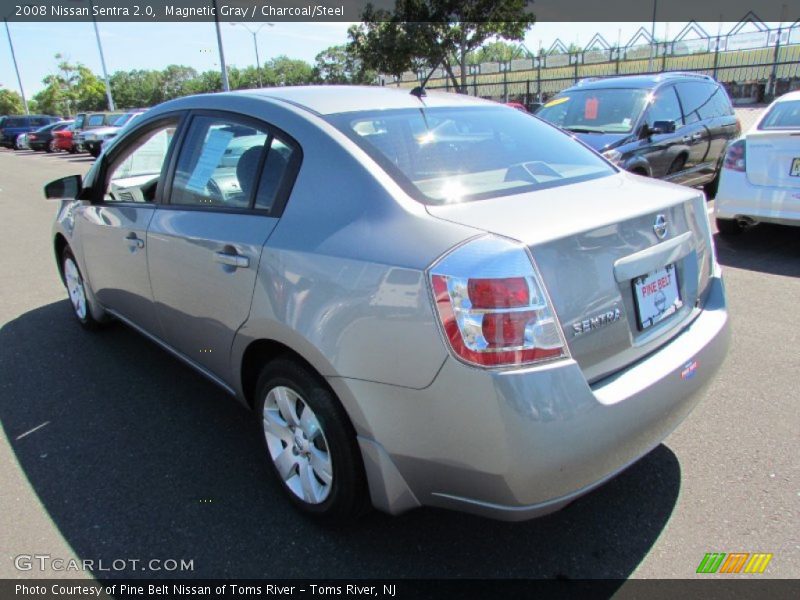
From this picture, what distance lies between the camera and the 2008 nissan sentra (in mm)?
1824

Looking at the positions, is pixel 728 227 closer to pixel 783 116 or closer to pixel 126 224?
pixel 783 116

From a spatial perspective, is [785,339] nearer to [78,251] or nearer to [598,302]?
[598,302]

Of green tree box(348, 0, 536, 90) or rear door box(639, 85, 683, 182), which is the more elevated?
green tree box(348, 0, 536, 90)

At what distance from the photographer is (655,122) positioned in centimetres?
676

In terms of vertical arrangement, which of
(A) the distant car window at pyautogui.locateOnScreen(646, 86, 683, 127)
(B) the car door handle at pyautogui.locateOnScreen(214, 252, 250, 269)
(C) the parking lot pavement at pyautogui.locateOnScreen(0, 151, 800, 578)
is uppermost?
(A) the distant car window at pyautogui.locateOnScreen(646, 86, 683, 127)

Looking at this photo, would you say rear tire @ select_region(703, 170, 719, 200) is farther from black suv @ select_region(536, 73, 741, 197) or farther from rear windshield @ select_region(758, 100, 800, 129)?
rear windshield @ select_region(758, 100, 800, 129)

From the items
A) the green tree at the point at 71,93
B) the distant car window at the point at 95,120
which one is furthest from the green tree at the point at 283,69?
the distant car window at the point at 95,120

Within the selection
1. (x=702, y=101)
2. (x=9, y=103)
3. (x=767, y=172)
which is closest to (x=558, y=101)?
(x=702, y=101)

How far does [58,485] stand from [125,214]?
1.53 meters

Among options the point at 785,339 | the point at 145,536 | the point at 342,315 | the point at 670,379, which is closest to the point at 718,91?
the point at 785,339

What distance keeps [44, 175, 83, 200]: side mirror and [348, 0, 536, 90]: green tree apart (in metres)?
27.1

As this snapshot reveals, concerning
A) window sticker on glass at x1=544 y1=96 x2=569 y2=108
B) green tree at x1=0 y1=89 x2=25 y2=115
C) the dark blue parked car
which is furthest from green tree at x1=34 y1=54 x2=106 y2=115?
window sticker on glass at x1=544 y1=96 x2=569 y2=108

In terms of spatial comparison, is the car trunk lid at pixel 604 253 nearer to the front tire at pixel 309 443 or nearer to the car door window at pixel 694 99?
the front tire at pixel 309 443

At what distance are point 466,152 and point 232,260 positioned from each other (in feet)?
3.67
